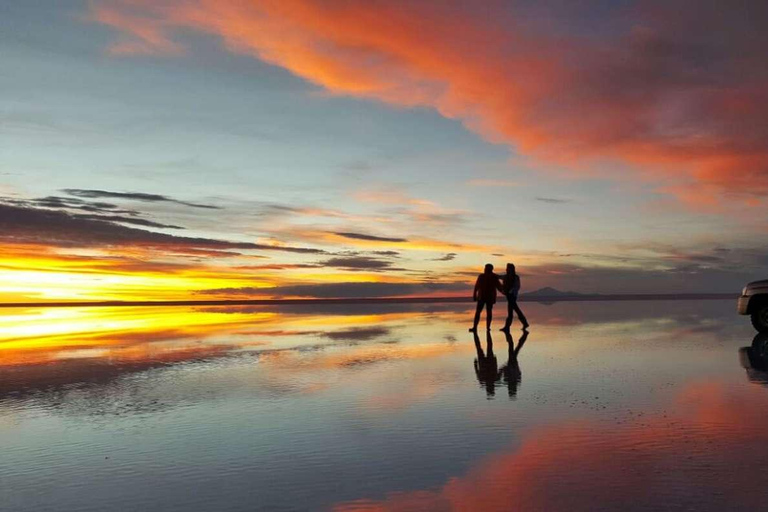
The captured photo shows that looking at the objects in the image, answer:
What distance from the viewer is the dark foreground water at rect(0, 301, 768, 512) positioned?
547 cm

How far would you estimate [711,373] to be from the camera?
40.3 feet

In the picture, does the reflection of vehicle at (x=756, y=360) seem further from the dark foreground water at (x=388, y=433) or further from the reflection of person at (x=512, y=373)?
the reflection of person at (x=512, y=373)

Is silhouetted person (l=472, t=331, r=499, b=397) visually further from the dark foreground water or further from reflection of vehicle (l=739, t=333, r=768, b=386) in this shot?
reflection of vehicle (l=739, t=333, r=768, b=386)

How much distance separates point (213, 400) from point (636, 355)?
911 cm

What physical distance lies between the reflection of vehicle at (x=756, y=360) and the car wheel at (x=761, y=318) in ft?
6.89

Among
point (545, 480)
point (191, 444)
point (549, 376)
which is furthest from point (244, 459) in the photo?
point (549, 376)

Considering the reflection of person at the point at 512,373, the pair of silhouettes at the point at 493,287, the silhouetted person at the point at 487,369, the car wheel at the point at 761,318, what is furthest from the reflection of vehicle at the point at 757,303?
the silhouetted person at the point at 487,369

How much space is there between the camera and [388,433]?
7668mm

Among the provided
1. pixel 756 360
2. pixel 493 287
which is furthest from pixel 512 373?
pixel 493 287

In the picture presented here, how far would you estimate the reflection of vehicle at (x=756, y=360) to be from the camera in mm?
11891

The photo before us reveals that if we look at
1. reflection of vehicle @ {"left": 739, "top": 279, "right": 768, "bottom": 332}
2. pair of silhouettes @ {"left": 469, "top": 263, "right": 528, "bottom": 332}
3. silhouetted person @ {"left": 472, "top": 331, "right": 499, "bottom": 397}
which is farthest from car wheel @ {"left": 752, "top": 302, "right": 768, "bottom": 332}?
silhouetted person @ {"left": 472, "top": 331, "right": 499, "bottom": 397}

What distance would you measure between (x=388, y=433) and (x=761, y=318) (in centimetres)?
1762

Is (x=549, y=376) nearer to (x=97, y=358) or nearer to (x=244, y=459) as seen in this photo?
(x=244, y=459)

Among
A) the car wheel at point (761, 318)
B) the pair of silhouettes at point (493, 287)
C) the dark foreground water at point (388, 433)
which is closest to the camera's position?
the dark foreground water at point (388, 433)
